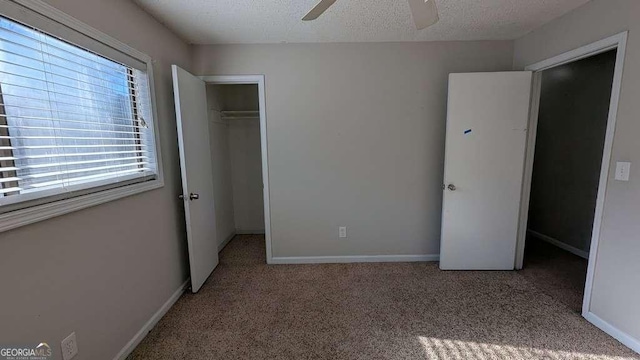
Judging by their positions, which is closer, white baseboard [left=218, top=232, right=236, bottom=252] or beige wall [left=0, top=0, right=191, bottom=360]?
beige wall [left=0, top=0, right=191, bottom=360]

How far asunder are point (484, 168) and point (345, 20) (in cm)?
185

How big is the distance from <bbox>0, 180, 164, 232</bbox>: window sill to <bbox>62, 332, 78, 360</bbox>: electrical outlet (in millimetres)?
626

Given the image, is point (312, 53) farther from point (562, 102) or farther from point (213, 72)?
point (562, 102)

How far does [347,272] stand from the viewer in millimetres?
2750

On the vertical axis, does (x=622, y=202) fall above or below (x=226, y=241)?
above

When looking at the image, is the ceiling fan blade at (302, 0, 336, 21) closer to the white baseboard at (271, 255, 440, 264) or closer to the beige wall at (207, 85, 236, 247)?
the beige wall at (207, 85, 236, 247)

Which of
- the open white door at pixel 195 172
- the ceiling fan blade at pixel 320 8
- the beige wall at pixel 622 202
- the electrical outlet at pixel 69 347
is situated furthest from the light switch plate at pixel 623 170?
the electrical outlet at pixel 69 347

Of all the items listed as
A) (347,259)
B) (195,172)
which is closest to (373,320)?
(347,259)

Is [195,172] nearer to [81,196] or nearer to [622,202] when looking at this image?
[81,196]

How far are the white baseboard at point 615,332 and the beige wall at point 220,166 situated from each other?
3.50 m

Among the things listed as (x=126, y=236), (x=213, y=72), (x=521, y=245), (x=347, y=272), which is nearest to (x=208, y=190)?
(x=126, y=236)

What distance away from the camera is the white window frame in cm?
112

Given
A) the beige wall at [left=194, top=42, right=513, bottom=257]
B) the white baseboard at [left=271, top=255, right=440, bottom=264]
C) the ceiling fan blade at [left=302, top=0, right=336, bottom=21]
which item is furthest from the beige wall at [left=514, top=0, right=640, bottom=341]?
the ceiling fan blade at [left=302, top=0, right=336, bottom=21]

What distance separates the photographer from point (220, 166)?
11.4ft
